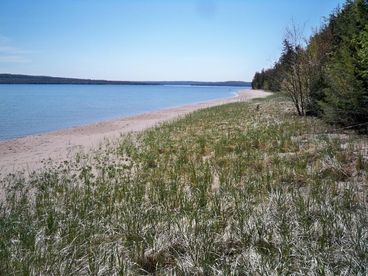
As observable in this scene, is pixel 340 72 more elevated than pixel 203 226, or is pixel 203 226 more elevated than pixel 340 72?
pixel 340 72

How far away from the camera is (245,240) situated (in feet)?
13.3

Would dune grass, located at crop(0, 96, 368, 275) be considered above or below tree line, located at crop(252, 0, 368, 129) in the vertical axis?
below

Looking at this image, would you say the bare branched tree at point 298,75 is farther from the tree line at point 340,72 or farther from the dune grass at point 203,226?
the dune grass at point 203,226

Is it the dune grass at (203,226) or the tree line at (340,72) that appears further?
the tree line at (340,72)

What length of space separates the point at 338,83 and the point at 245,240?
9.84m

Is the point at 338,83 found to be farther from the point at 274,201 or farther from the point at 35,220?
the point at 35,220

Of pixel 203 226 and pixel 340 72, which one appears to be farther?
pixel 340 72

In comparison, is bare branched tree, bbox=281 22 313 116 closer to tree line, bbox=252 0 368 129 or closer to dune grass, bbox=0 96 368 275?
tree line, bbox=252 0 368 129

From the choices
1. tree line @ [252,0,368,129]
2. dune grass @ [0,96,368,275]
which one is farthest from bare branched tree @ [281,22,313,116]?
dune grass @ [0,96,368,275]

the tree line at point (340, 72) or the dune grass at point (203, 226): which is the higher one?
the tree line at point (340, 72)

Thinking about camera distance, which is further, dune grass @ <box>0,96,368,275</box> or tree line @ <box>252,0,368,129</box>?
tree line @ <box>252,0,368,129</box>

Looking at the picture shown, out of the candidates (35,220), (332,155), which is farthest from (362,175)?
(35,220)

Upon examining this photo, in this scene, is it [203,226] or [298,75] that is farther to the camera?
[298,75]

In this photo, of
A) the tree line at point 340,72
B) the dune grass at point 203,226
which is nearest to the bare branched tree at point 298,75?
the tree line at point 340,72
